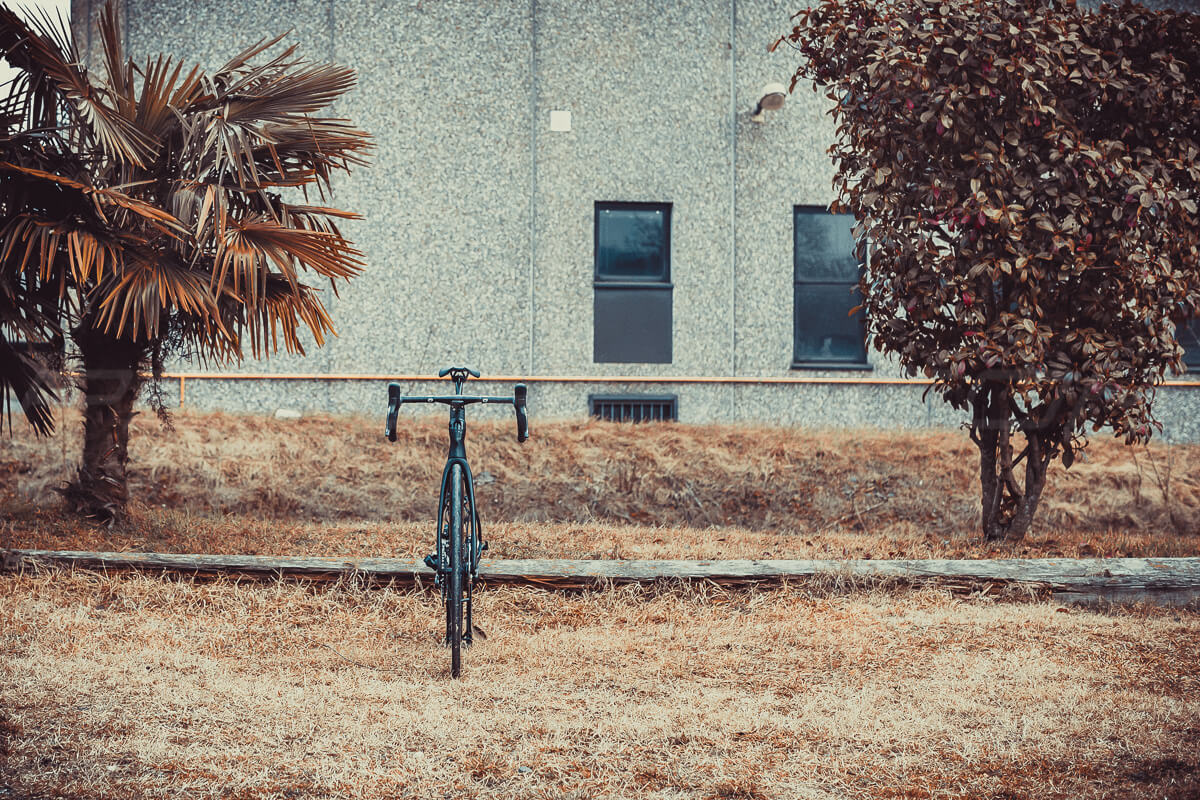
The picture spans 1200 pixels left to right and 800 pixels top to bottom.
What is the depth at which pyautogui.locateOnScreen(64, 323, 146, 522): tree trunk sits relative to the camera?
6.45 m

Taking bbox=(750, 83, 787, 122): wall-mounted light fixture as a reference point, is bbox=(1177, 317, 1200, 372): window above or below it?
below

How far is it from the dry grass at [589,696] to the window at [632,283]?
5885 mm

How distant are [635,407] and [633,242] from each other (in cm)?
186

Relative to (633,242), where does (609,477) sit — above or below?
below

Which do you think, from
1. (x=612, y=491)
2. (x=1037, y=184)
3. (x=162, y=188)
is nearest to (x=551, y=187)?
(x=612, y=491)

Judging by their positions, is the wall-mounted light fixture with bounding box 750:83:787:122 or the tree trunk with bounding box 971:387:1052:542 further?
the wall-mounted light fixture with bounding box 750:83:787:122

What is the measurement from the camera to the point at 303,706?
3.72 meters

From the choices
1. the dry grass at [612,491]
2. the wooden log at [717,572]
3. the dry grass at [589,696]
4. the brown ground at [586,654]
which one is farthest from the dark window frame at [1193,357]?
the dry grass at [589,696]

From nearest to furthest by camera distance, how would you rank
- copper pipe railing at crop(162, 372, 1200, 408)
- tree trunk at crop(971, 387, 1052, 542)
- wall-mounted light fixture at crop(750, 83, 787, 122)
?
tree trunk at crop(971, 387, 1052, 542) → wall-mounted light fixture at crop(750, 83, 787, 122) → copper pipe railing at crop(162, 372, 1200, 408)

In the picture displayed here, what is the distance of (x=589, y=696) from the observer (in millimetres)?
3961

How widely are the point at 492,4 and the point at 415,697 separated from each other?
29.7 ft

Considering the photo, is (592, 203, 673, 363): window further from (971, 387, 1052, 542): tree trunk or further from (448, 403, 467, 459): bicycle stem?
(448, 403, 467, 459): bicycle stem

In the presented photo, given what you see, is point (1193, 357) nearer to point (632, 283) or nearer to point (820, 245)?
point (820, 245)

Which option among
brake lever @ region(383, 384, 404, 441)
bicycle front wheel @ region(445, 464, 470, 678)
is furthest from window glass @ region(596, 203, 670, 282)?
bicycle front wheel @ region(445, 464, 470, 678)
